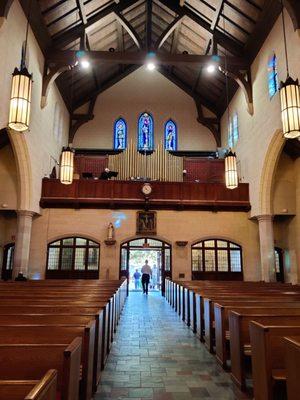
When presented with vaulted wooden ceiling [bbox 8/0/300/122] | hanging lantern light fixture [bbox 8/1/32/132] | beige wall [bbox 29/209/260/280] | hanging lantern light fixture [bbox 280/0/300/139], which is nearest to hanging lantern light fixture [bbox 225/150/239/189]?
beige wall [bbox 29/209/260/280]

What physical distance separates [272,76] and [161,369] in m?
9.38

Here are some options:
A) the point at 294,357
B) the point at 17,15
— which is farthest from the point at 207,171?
the point at 294,357

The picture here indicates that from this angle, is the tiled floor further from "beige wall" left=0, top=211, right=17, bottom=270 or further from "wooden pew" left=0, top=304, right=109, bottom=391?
"beige wall" left=0, top=211, right=17, bottom=270

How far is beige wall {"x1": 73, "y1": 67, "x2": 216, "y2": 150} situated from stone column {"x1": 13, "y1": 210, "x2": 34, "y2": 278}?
19.7 ft

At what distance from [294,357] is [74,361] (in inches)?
57.2

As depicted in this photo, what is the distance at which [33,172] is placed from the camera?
1087 cm

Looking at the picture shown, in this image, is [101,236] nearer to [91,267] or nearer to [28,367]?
[91,267]

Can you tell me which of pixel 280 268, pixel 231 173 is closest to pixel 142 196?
pixel 231 173

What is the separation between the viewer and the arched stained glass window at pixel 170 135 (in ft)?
52.5

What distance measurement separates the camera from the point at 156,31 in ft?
47.7

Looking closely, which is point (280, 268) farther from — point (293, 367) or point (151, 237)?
point (293, 367)

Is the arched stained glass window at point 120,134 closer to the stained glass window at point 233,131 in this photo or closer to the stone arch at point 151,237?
the stained glass window at point 233,131

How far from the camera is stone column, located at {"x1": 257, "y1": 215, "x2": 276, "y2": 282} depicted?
10773mm

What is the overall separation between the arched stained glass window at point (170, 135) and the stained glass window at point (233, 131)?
282 cm
